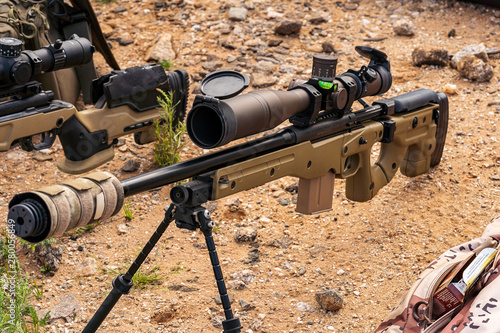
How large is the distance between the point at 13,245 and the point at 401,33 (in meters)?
5.64

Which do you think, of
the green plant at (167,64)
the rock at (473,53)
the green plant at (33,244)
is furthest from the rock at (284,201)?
the rock at (473,53)

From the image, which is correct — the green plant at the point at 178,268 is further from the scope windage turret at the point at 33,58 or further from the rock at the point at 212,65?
the rock at the point at 212,65

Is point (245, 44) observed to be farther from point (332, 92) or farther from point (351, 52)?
point (332, 92)

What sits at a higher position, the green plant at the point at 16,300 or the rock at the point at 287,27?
the rock at the point at 287,27

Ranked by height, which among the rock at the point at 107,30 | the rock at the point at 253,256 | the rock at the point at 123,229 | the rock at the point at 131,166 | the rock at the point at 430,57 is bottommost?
the rock at the point at 253,256

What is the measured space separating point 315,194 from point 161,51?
4069 mm

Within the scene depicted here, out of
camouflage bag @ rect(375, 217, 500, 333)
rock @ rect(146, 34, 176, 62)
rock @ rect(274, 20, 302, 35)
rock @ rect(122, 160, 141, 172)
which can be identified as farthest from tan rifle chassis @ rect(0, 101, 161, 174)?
camouflage bag @ rect(375, 217, 500, 333)

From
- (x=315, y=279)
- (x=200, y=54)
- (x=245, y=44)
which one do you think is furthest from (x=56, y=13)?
(x=315, y=279)

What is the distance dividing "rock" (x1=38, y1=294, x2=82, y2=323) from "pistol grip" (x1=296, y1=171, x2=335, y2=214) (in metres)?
1.74

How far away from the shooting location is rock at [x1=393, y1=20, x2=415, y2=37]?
833 centimetres

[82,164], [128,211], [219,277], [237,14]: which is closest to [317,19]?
[237,14]

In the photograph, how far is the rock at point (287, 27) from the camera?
8273 millimetres

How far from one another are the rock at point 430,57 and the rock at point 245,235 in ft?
11.4

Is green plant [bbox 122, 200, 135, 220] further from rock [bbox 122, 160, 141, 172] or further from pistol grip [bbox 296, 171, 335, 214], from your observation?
pistol grip [bbox 296, 171, 335, 214]
